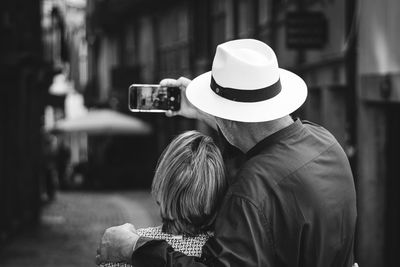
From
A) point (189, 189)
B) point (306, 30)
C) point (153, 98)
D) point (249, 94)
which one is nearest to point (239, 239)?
point (189, 189)

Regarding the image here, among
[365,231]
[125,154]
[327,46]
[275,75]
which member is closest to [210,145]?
[275,75]

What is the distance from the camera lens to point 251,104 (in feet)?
9.32

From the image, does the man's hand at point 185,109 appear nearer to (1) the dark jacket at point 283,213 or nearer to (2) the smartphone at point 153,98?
(2) the smartphone at point 153,98

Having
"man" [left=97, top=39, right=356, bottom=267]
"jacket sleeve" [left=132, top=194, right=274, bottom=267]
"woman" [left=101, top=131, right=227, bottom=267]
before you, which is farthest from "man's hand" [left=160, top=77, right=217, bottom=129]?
"jacket sleeve" [left=132, top=194, right=274, bottom=267]

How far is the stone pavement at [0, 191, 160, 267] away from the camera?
1289 cm

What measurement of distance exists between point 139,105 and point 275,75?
2.41 ft

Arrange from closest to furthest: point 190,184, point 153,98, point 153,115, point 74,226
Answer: point 190,184 < point 153,98 < point 74,226 < point 153,115

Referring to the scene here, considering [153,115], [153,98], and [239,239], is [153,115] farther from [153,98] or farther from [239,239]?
[239,239]

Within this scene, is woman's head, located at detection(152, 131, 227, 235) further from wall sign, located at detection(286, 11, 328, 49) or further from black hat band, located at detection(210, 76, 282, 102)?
wall sign, located at detection(286, 11, 328, 49)

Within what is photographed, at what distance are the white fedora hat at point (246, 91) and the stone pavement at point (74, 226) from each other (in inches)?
352

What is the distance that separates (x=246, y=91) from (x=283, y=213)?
46 cm

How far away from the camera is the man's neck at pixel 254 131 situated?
2859 millimetres

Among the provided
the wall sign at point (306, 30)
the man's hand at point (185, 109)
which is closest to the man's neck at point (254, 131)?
the man's hand at point (185, 109)

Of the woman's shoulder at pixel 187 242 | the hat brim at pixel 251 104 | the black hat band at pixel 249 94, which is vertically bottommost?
the woman's shoulder at pixel 187 242
